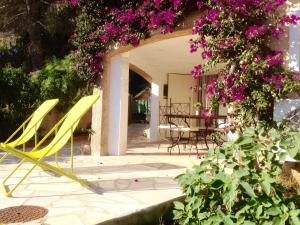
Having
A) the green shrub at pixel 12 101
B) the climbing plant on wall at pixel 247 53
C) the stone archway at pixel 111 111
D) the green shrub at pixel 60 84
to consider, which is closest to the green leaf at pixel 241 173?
the climbing plant on wall at pixel 247 53

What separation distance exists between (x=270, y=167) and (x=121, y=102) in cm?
552

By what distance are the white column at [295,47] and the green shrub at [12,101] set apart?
7.47 m

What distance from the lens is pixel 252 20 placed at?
5629mm

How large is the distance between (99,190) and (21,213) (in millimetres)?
1208

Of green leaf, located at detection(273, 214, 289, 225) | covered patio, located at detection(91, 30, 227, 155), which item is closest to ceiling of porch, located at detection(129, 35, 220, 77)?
covered patio, located at detection(91, 30, 227, 155)

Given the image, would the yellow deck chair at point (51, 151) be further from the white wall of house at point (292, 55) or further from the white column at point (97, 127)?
the white column at point (97, 127)

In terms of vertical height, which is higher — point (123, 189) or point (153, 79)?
point (153, 79)

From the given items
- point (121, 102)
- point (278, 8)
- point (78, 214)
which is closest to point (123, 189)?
point (78, 214)

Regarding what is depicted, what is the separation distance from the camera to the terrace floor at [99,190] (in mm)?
4008

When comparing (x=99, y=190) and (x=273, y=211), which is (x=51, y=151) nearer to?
(x=99, y=190)

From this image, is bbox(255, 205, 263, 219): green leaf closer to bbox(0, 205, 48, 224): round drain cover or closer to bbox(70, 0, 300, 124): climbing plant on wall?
bbox(0, 205, 48, 224): round drain cover

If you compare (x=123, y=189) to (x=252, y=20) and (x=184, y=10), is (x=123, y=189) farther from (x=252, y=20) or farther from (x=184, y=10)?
(x=184, y=10)

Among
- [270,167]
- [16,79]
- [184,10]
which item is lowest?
[270,167]

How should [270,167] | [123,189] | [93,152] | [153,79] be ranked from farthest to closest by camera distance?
[153,79] < [93,152] < [123,189] < [270,167]
